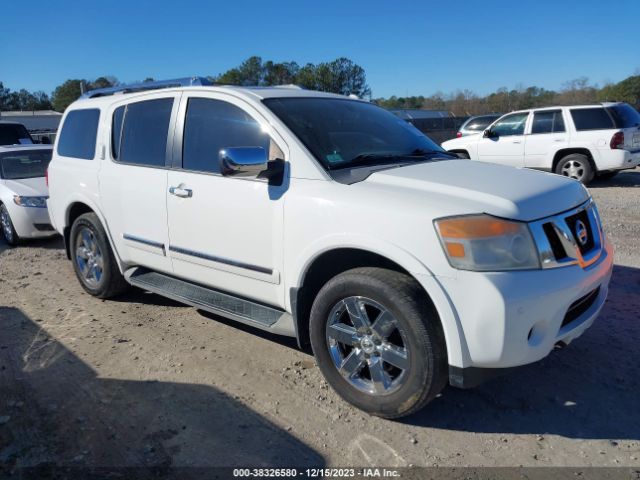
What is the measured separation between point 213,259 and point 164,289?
2.45 ft

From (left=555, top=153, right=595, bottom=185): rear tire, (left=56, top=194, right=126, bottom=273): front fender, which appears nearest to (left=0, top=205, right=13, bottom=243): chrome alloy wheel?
(left=56, top=194, right=126, bottom=273): front fender

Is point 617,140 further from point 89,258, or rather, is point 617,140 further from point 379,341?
point 89,258

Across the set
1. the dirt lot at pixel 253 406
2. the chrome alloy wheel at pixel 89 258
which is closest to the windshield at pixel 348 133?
the dirt lot at pixel 253 406

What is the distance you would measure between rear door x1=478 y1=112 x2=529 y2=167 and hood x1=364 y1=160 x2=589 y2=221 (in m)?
9.42

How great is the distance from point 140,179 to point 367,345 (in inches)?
97.6

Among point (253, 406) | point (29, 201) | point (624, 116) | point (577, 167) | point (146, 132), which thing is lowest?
point (253, 406)

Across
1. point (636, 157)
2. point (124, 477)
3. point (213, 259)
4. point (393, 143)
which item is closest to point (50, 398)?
point (124, 477)

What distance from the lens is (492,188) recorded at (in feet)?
9.64

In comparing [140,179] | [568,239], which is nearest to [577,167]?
[568,239]

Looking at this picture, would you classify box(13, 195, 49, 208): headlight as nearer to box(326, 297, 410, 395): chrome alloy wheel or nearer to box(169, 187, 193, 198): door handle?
box(169, 187, 193, 198): door handle

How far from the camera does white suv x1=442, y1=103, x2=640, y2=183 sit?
1094 cm

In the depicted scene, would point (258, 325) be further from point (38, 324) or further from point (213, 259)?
point (38, 324)

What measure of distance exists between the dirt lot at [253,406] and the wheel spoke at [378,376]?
218mm

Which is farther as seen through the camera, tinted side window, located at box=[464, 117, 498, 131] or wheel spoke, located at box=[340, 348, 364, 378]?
tinted side window, located at box=[464, 117, 498, 131]
